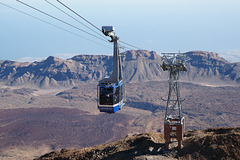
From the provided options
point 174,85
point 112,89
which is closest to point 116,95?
point 112,89

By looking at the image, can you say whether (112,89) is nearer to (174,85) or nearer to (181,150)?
(174,85)

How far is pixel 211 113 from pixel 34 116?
98098 millimetres

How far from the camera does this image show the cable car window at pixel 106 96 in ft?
139

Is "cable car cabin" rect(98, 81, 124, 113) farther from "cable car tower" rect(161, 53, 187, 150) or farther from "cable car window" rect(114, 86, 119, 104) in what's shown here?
"cable car tower" rect(161, 53, 187, 150)

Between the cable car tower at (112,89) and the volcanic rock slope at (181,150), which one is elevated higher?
the cable car tower at (112,89)

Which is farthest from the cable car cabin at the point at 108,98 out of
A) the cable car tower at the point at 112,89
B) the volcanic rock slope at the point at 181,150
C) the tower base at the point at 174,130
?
the tower base at the point at 174,130

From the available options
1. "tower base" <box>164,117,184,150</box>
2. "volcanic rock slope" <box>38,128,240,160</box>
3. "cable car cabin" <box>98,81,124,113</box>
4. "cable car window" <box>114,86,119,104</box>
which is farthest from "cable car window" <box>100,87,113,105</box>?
"tower base" <box>164,117,184,150</box>

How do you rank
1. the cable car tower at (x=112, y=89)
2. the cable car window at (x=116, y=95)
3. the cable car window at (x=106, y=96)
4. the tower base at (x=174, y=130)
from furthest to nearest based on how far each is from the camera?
the cable car window at (x=116, y=95) < the cable car window at (x=106, y=96) < the cable car tower at (x=112, y=89) < the tower base at (x=174, y=130)

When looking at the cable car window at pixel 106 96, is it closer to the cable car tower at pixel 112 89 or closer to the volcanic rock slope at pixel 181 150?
the cable car tower at pixel 112 89

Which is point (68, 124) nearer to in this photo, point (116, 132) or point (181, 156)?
point (116, 132)

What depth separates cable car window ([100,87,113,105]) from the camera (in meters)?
42.3

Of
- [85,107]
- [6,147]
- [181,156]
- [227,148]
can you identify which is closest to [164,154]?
[181,156]

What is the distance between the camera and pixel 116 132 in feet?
473

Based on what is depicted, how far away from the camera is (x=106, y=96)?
139 feet
